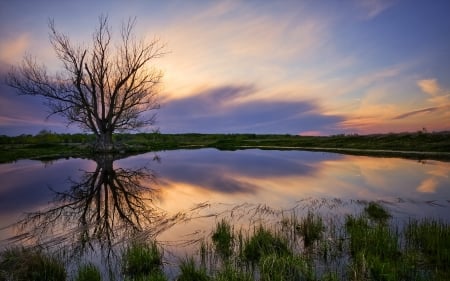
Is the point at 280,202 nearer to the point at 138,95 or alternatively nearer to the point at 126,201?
the point at 126,201

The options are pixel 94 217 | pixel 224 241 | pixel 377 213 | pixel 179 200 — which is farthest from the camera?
pixel 179 200

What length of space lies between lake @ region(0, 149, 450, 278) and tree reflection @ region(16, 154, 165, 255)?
0.03 m

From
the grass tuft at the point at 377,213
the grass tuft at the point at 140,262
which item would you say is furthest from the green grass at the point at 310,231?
the grass tuft at the point at 140,262

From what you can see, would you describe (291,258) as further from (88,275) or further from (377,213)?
(377,213)

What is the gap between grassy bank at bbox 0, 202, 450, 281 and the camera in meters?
5.91

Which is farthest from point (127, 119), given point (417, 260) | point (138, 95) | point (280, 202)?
point (417, 260)

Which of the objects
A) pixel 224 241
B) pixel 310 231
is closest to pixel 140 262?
pixel 224 241

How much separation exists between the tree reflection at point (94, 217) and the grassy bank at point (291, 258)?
49.8 inches

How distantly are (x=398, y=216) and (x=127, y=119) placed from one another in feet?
113

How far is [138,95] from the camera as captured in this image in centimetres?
4056

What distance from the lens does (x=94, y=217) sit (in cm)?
1094

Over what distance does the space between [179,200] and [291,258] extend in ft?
27.5

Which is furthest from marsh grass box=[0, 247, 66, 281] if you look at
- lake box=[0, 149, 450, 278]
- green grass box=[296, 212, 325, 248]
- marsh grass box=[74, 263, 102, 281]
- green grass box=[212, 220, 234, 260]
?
green grass box=[296, 212, 325, 248]

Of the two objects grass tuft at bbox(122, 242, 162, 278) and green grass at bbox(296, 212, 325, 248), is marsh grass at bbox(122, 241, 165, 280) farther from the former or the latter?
green grass at bbox(296, 212, 325, 248)
